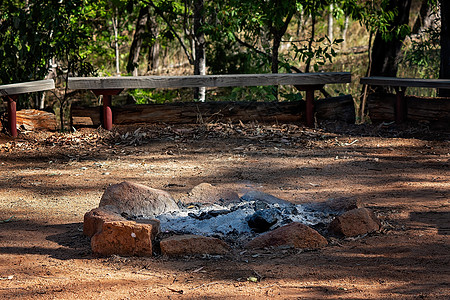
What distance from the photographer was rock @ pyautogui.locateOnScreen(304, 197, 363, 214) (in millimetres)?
4570

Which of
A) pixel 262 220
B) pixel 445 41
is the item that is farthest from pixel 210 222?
pixel 445 41

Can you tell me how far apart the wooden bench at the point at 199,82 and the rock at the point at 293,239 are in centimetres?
461

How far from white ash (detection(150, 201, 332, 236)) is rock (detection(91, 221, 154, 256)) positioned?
442mm

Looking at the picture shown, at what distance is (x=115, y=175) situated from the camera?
6238mm

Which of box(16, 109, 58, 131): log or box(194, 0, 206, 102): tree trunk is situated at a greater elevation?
box(194, 0, 206, 102): tree trunk

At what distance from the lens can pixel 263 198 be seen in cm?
493

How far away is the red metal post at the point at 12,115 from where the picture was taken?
775 centimetres

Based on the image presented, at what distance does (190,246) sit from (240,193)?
5.30 feet

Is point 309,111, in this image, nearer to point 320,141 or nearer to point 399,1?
point 320,141

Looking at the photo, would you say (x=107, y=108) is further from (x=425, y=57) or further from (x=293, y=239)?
(x=425, y=57)

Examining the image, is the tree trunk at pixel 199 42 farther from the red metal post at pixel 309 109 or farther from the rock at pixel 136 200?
the rock at pixel 136 200

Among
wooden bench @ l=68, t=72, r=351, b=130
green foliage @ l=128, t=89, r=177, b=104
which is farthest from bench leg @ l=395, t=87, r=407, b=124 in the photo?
green foliage @ l=128, t=89, r=177, b=104

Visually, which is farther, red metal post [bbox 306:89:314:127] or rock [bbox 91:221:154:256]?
red metal post [bbox 306:89:314:127]

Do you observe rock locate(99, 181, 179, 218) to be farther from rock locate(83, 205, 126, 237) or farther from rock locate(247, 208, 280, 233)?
rock locate(247, 208, 280, 233)
